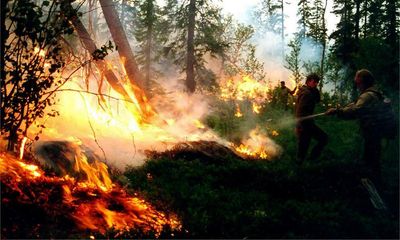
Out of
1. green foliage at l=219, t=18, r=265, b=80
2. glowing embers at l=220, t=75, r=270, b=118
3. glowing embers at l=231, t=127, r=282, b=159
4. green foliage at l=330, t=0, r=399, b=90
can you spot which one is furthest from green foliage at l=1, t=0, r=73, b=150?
green foliage at l=219, t=18, r=265, b=80

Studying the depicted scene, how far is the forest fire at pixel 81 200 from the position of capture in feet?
17.3

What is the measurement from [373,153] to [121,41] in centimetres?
881

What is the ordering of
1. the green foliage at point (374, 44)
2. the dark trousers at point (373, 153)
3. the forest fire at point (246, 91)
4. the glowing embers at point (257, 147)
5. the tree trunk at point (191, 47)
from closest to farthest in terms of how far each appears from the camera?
the dark trousers at point (373, 153), the glowing embers at point (257, 147), the green foliage at point (374, 44), the forest fire at point (246, 91), the tree trunk at point (191, 47)

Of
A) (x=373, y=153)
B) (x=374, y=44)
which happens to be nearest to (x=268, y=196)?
(x=373, y=153)

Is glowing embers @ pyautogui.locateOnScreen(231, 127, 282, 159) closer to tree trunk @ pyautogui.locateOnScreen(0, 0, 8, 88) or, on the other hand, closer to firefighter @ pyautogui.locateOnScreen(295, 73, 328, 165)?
firefighter @ pyautogui.locateOnScreen(295, 73, 328, 165)

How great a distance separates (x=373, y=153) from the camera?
28.6 ft

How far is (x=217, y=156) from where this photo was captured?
33.4 feet

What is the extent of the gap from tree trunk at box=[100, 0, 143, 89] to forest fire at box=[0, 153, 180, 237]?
6.76 m

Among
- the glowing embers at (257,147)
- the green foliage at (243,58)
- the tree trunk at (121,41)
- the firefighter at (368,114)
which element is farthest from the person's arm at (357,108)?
the green foliage at (243,58)

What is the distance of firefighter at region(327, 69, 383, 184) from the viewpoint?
843cm

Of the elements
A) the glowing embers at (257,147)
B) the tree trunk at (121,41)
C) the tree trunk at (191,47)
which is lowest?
the glowing embers at (257,147)

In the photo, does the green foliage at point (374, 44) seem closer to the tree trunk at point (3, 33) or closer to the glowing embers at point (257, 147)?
the glowing embers at point (257, 147)

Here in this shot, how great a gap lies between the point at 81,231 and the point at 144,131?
722 centimetres

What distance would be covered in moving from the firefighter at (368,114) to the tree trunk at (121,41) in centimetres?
714
